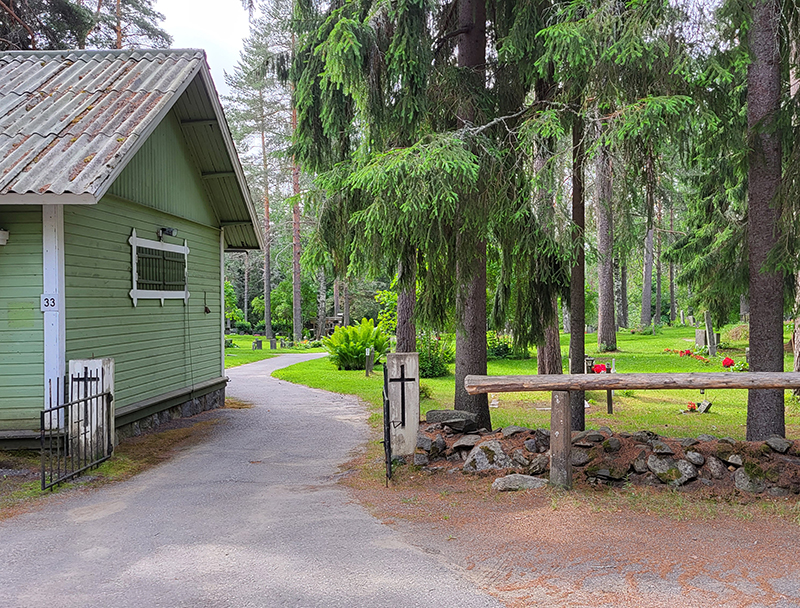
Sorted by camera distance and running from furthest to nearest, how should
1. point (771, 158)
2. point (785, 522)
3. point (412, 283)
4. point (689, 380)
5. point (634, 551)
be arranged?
1. point (412, 283)
2. point (771, 158)
3. point (689, 380)
4. point (785, 522)
5. point (634, 551)

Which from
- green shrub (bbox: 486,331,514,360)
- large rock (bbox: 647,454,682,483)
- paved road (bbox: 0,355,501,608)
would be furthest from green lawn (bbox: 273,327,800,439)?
paved road (bbox: 0,355,501,608)

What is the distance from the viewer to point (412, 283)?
26.6ft

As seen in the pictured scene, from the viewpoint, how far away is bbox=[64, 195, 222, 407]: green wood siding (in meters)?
7.96

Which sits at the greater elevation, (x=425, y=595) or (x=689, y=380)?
(x=689, y=380)

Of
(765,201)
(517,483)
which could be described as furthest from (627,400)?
(517,483)

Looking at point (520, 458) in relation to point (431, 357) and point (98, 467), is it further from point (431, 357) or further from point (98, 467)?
point (431, 357)

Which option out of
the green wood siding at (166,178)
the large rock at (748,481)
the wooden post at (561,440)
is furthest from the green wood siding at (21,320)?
the large rock at (748,481)

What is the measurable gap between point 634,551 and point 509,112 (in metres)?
5.70

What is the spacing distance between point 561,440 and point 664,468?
108 centimetres

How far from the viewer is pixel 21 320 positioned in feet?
24.6

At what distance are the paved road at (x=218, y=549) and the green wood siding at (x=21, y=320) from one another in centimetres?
177

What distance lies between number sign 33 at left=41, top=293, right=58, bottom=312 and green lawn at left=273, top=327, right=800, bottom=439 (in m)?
5.33

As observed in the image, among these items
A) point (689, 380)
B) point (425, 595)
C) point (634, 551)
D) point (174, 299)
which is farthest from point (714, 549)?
point (174, 299)

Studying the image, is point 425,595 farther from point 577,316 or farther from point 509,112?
point 509,112
